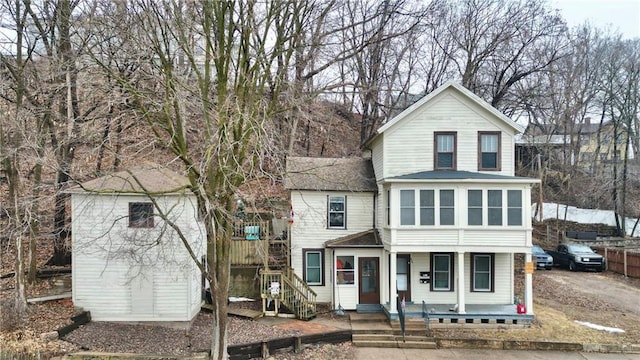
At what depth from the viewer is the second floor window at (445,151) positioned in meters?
16.3

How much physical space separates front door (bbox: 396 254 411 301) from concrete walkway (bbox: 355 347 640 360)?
3.50 meters

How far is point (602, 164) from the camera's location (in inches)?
1439

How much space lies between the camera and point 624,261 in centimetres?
2352

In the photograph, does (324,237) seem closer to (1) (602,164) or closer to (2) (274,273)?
(2) (274,273)

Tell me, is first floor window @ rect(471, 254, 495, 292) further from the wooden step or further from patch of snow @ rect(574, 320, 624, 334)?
the wooden step

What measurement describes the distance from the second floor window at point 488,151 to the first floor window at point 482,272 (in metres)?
3.60

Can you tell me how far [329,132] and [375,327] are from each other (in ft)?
62.3

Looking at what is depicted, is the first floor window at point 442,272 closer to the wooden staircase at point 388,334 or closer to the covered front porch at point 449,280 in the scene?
the covered front porch at point 449,280

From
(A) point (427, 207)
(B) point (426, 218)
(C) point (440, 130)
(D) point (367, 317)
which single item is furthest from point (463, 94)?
(D) point (367, 317)

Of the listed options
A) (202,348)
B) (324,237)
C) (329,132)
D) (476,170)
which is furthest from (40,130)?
(329,132)

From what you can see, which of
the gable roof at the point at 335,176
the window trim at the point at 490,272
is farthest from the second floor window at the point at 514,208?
the gable roof at the point at 335,176

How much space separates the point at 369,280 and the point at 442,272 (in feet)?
9.64

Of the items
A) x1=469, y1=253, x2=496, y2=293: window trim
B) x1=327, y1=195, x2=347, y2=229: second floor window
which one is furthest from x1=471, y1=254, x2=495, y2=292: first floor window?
x1=327, y1=195, x2=347, y2=229: second floor window

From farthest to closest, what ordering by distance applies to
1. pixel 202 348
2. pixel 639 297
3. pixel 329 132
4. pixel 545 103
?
pixel 545 103 → pixel 329 132 → pixel 639 297 → pixel 202 348
